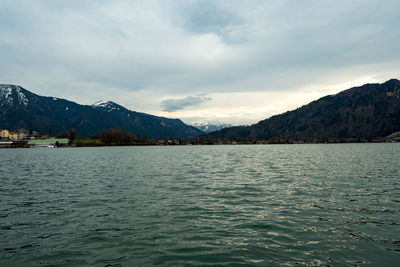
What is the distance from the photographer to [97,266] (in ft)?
39.5

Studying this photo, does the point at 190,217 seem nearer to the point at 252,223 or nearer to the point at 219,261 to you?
the point at 252,223

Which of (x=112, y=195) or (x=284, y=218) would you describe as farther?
(x=112, y=195)

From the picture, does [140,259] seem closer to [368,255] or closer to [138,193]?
[368,255]

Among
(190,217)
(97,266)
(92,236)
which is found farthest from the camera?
(190,217)

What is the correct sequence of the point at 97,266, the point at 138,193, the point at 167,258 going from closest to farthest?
the point at 97,266 < the point at 167,258 < the point at 138,193

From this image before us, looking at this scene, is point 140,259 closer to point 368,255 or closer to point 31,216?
point 368,255

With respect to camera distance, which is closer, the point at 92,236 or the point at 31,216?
the point at 92,236

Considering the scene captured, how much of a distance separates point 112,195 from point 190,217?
1351 centimetres

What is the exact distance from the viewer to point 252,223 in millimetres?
18594

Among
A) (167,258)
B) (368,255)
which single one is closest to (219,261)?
(167,258)

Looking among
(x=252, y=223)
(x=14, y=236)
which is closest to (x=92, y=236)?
(x=14, y=236)

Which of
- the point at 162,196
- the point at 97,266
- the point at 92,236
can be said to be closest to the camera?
the point at 97,266

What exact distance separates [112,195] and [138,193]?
10.1 ft

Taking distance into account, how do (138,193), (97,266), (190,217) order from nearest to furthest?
(97,266), (190,217), (138,193)
